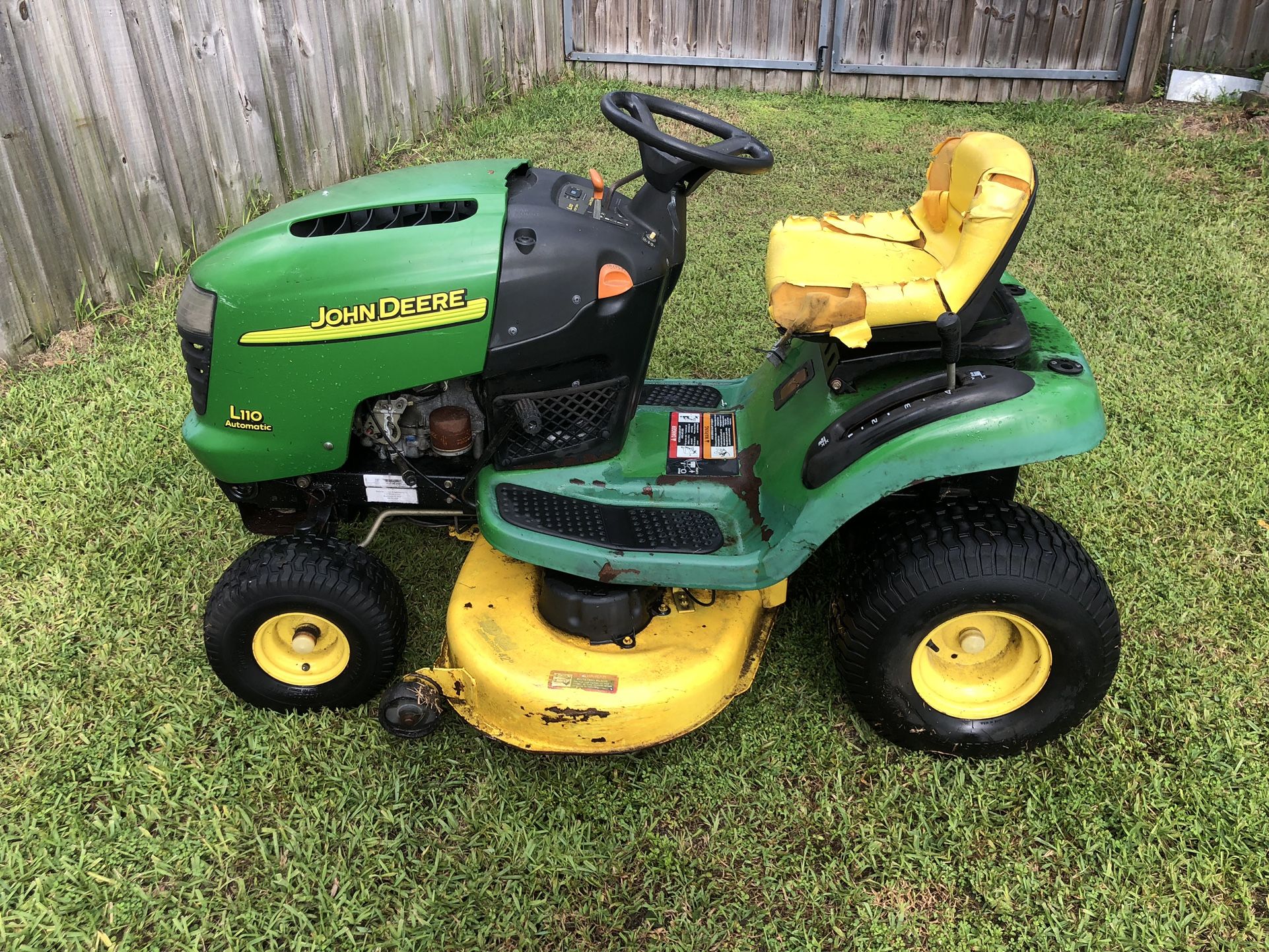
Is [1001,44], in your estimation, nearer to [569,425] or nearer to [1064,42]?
[1064,42]

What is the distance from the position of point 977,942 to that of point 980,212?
1.57 metres

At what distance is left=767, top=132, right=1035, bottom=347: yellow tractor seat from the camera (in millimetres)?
2166

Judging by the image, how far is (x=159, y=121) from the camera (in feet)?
13.8

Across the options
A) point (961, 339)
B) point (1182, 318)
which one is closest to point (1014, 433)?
point (961, 339)

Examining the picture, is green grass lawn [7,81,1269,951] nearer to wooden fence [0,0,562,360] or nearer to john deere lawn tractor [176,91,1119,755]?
john deere lawn tractor [176,91,1119,755]

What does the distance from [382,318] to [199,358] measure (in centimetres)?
48

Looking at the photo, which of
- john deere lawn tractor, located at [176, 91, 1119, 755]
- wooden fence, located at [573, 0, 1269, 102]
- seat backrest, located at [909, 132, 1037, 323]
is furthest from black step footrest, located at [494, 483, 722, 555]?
wooden fence, located at [573, 0, 1269, 102]

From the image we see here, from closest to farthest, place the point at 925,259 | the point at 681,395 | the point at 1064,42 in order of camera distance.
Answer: the point at 925,259, the point at 681,395, the point at 1064,42

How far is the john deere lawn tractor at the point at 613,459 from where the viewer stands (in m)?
2.23

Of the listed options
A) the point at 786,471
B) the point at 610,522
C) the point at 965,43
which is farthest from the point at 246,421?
the point at 965,43

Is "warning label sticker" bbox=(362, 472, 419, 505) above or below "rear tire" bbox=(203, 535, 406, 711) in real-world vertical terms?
above

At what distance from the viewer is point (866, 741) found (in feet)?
8.23

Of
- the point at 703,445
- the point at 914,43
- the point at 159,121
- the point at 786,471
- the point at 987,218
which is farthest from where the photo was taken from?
the point at 914,43

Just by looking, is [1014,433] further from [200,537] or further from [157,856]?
[200,537]
